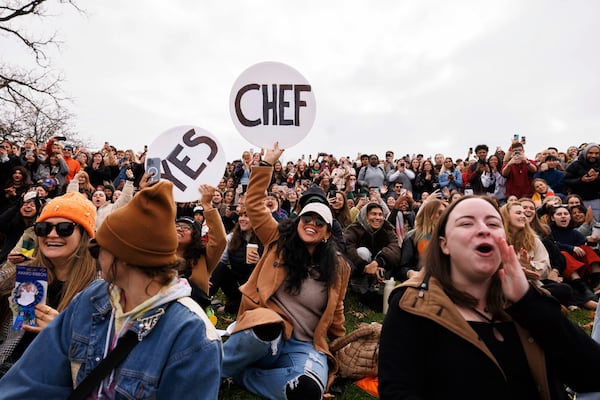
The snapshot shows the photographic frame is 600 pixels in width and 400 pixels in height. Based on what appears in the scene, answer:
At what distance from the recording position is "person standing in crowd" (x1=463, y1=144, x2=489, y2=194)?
9812 millimetres

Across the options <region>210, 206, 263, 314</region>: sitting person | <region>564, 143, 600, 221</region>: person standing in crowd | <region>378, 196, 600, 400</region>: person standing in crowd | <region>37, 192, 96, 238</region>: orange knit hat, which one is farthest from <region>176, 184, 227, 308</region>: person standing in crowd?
<region>564, 143, 600, 221</region>: person standing in crowd

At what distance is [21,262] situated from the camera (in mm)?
2900

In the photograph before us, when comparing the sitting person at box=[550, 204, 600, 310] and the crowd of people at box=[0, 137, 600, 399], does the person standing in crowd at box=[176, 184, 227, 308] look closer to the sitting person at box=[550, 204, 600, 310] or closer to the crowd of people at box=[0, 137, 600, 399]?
the crowd of people at box=[0, 137, 600, 399]

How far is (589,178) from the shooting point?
8266 mm

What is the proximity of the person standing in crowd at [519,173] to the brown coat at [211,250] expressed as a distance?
696 centimetres

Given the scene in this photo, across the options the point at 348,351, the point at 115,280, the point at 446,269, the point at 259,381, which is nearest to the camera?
the point at 115,280

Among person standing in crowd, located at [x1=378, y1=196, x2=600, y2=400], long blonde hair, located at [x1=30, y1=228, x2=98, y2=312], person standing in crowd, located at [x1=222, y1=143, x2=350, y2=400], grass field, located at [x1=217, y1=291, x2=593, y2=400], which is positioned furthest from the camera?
grass field, located at [x1=217, y1=291, x2=593, y2=400]

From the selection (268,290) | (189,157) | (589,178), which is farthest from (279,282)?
(589,178)

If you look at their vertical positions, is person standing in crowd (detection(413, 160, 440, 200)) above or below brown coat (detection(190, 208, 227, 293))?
above

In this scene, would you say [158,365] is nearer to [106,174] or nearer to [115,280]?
[115,280]

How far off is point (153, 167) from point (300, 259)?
179 cm

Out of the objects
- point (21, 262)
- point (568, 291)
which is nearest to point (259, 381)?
point (21, 262)

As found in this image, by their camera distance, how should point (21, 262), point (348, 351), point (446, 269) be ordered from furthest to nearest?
point (348, 351)
point (21, 262)
point (446, 269)

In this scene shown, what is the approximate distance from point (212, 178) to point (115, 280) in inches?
116
